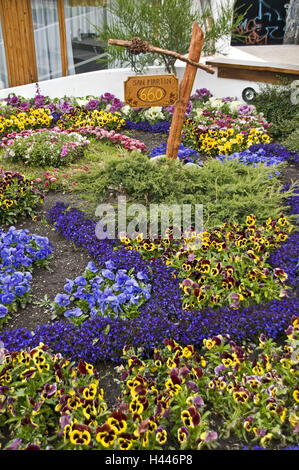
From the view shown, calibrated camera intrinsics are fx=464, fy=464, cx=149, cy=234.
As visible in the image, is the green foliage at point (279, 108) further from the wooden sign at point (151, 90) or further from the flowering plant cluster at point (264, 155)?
the wooden sign at point (151, 90)

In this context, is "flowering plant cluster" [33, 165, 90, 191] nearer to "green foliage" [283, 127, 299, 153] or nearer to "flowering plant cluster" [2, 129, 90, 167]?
"flowering plant cluster" [2, 129, 90, 167]

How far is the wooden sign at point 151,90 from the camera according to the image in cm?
472

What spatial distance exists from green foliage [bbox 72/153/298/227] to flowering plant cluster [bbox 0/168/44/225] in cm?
53

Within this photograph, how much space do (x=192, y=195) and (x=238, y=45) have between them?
775 cm

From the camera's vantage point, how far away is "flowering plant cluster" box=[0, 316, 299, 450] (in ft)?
7.39

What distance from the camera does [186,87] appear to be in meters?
4.96

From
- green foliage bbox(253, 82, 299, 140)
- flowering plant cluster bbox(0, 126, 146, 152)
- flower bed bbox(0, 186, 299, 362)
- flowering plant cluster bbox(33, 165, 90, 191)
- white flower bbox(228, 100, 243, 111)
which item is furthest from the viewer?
white flower bbox(228, 100, 243, 111)

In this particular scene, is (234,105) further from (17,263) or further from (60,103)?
(17,263)

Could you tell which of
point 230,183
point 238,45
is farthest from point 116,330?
point 238,45

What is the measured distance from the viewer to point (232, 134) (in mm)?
6637

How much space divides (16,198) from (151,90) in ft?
5.81

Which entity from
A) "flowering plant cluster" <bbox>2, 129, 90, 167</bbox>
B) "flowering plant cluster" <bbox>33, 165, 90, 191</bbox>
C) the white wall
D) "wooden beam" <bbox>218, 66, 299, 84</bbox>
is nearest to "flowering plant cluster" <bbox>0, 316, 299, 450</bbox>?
"flowering plant cluster" <bbox>33, 165, 90, 191</bbox>

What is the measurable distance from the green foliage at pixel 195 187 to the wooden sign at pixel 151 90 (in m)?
0.58
